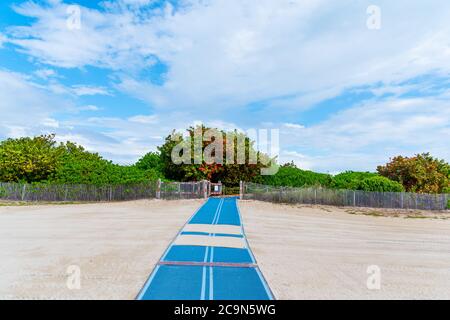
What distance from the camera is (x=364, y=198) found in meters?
25.5

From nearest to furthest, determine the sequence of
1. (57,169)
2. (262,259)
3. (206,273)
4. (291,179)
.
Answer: (206,273)
(262,259)
(57,169)
(291,179)

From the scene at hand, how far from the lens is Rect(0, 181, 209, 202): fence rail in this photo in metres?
27.1

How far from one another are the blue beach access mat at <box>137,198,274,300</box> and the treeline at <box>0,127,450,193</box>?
1923 centimetres

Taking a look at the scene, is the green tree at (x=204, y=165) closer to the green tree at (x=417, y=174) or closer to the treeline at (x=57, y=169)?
the treeline at (x=57, y=169)

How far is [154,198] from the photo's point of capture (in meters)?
27.1

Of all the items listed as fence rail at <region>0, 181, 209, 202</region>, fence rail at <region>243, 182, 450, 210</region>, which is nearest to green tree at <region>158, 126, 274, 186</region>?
fence rail at <region>0, 181, 209, 202</region>

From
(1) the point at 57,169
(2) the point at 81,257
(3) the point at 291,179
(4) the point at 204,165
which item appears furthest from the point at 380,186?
(1) the point at 57,169

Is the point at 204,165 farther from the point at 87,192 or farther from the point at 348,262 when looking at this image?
the point at 348,262

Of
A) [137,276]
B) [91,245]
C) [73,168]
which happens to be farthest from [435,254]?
[73,168]

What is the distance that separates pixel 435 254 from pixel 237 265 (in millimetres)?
6028

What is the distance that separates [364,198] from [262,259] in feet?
63.7

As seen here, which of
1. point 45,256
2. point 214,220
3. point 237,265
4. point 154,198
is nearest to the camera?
point 237,265

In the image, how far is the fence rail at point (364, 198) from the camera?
83.7 ft
